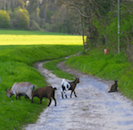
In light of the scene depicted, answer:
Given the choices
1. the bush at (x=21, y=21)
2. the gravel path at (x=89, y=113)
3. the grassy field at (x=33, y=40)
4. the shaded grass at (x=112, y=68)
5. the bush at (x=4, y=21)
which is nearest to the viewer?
the gravel path at (x=89, y=113)

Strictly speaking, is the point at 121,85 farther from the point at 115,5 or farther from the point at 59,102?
the point at 115,5

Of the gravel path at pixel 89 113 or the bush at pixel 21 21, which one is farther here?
the bush at pixel 21 21

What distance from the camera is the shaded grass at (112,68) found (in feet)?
50.9

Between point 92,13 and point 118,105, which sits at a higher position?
point 92,13

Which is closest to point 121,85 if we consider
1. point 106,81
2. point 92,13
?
point 106,81

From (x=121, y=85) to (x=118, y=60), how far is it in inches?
288

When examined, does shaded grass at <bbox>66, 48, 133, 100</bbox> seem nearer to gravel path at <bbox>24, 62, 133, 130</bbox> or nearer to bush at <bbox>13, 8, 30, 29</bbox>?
gravel path at <bbox>24, 62, 133, 130</bbox>

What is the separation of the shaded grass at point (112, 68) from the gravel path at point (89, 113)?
1251mm

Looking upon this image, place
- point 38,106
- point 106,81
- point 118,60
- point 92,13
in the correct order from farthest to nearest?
point 92,13, point 118,60, point 106,81, point 38,106

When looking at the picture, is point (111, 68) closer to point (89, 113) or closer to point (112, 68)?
point (112, 68)

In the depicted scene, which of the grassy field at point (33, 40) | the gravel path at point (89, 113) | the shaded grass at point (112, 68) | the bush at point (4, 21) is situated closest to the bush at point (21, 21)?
the bush at point (4, 21)

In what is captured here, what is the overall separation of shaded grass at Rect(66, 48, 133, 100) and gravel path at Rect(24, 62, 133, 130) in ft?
4.10

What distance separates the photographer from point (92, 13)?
31125mm

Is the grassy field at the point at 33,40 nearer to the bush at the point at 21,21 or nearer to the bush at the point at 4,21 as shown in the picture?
the bush at the point at 4,21
